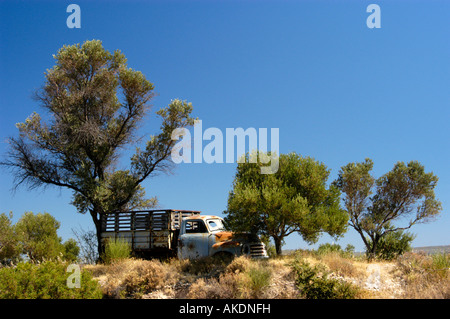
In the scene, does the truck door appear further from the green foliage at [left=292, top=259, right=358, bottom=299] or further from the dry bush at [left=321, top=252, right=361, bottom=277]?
the dry bush at [left=321, top=252, right=361, bottom=277]

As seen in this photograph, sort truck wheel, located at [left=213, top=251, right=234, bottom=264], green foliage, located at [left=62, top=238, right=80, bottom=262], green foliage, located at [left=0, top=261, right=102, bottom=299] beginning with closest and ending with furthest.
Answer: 1. green foliage, located at [left=0, top=261, right=102, bottom=299]
2. truck wheel, located at [left=213, top=251, right=234, bottom=264]
3. green foliage, located at [left=62, top=238, right=80, bottom=262]

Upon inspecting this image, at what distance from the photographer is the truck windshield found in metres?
17.0

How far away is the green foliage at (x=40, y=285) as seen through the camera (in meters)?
10.8

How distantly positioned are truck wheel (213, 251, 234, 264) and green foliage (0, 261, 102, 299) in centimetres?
543

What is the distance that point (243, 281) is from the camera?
41.8 feet

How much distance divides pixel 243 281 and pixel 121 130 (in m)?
→ 17.8

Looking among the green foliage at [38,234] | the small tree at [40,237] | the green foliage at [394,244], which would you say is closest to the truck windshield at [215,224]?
the green foliage at [394,244]

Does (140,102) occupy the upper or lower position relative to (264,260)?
upper

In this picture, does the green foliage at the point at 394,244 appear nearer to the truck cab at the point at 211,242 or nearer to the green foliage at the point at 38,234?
the truck cab at the point at 211,242

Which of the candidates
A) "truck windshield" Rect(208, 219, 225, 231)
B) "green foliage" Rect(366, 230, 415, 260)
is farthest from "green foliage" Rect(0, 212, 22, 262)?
"green foliage" Rect(366, 230, 415, 260)

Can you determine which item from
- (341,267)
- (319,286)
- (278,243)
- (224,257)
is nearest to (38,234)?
(224,257)

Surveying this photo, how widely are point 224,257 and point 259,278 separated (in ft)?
10.9
